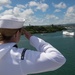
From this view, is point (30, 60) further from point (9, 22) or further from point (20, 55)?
point (9, 22)

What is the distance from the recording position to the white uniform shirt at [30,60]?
675mm

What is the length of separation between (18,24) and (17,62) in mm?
123

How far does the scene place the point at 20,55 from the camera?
2.25 ft

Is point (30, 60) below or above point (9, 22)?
below

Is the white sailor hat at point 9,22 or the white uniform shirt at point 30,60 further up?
the white sailor hat at point 9,22

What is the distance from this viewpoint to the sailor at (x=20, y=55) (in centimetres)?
68

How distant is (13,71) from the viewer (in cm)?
69

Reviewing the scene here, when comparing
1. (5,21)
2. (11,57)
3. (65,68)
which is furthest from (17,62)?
(65,68)

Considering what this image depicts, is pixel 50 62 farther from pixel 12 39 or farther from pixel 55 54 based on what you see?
pixel 12 39

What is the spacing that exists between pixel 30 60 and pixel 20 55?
35 millimetres

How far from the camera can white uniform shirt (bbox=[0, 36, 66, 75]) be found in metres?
0.68

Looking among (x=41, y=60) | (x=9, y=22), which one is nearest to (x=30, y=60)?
(x=41, y=60)

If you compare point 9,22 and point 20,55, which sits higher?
point 9,22

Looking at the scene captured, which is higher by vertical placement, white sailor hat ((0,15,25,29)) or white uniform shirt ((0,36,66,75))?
white sailor hat ((0,15,25,29))
